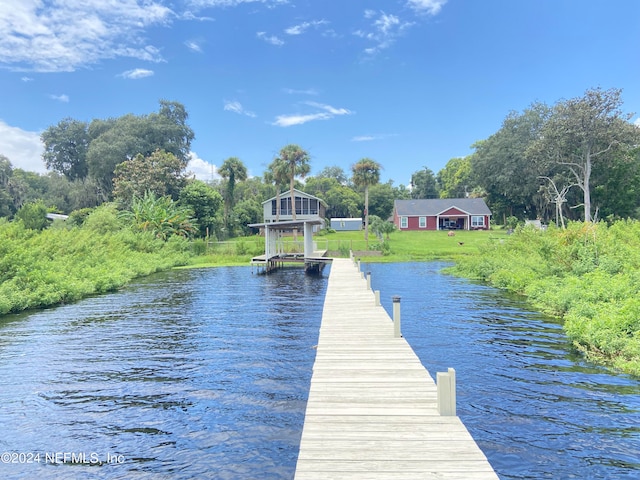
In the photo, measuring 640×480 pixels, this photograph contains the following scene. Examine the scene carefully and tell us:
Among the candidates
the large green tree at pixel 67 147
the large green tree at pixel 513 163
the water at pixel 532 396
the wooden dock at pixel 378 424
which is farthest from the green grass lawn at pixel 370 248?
the large green tree at pixel 67 147

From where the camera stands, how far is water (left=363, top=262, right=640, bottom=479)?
20.5 feet

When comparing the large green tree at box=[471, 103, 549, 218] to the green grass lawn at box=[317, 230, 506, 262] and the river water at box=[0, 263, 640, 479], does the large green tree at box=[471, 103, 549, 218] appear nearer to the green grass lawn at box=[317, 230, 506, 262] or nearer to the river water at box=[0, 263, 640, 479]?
the green grass lawn at box=[317, 230, 506, 262]

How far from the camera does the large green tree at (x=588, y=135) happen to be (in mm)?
44031

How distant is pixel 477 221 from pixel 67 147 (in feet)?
227

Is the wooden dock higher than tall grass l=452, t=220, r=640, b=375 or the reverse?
the reverse

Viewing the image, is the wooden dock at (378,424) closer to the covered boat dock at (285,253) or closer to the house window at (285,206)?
the covered boat dock at (285,253)

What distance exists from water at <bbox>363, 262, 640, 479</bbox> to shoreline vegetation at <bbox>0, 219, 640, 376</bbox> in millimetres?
880

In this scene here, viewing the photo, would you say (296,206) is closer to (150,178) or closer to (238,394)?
(150,178)

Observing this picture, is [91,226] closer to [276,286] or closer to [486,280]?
[276,286]

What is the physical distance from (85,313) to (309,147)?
34.5 m

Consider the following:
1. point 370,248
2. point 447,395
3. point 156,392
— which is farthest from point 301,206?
point 447,395

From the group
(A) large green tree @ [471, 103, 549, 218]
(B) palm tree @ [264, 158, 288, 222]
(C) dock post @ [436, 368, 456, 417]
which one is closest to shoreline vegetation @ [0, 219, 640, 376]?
(C) dock post @ [436, 368, 456, 417]

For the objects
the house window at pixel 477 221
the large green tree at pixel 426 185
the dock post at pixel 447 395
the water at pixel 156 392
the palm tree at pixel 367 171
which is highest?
the large green tree at pixel 426 185

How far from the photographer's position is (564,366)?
10062 mm
